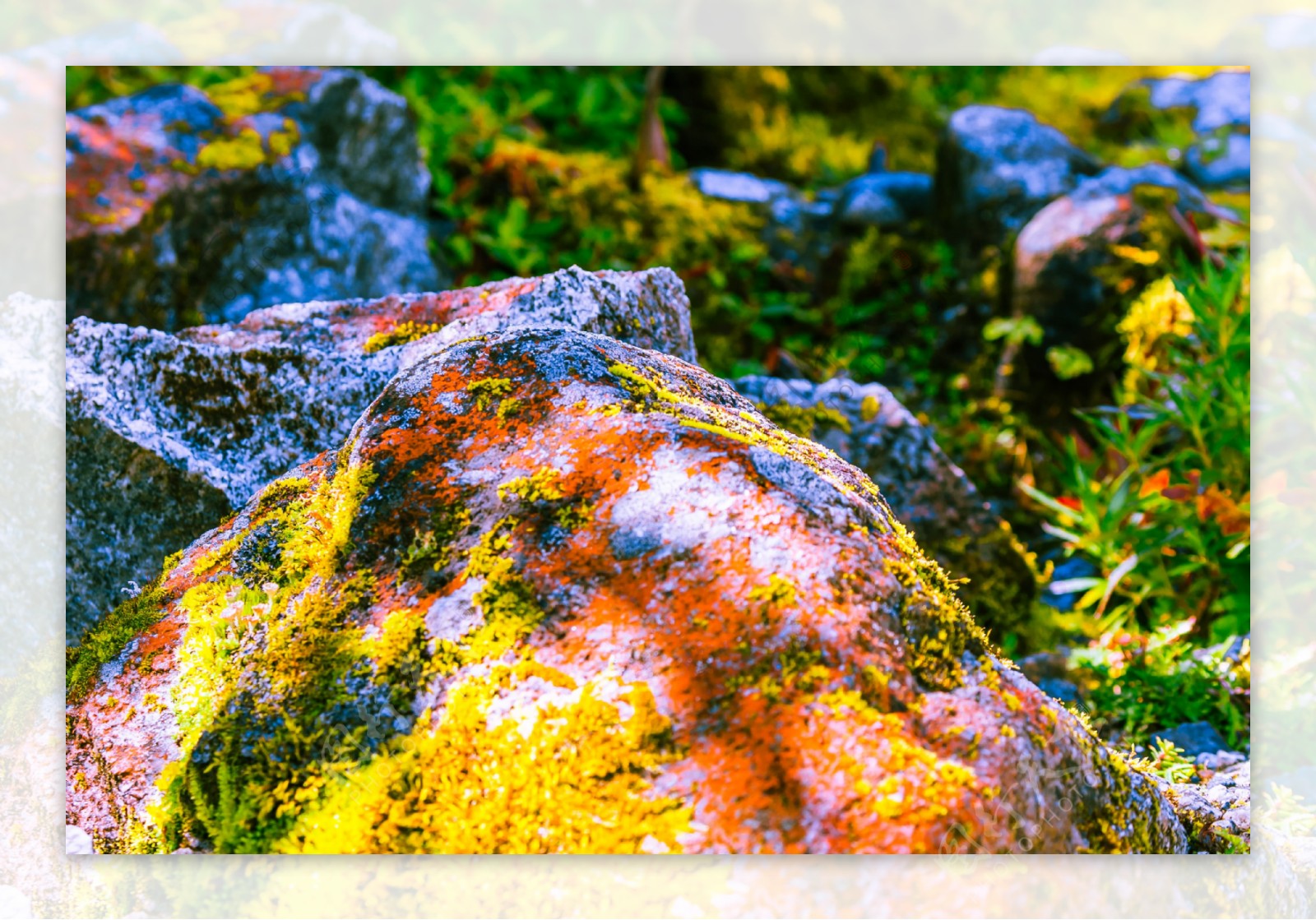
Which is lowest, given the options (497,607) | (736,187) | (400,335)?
(497,607)

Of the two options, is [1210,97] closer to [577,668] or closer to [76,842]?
[577,668]

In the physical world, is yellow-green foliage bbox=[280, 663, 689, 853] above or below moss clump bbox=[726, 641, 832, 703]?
below

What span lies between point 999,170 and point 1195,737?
2.97 m

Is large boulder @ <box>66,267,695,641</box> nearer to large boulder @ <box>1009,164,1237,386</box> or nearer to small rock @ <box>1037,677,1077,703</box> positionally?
small rock @ <box>1037,677,1077,703</box>

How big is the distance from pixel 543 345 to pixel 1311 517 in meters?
2.43

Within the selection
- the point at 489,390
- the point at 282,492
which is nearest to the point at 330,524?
the point at 282,492

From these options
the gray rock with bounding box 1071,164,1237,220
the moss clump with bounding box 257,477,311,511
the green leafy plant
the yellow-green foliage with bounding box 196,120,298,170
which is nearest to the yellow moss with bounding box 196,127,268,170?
the yellow-green foliage with bounding box 196,120,298,170

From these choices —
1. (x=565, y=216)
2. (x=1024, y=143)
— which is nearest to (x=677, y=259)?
(x=565, y=216)

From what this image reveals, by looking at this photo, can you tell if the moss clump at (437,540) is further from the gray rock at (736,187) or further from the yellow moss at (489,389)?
→ the gray rock at (736,187)

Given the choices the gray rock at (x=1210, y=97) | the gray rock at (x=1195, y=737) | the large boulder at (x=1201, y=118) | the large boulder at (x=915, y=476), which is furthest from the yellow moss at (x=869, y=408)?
the gray rock at (x=1210, y=97)

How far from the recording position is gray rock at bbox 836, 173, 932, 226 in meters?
4.80

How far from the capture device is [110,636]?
2.16 meters

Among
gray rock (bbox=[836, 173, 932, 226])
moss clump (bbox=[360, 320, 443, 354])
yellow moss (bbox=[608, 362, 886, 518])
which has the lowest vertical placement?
yellow moss (bbox=[608, 362, 886, 518])

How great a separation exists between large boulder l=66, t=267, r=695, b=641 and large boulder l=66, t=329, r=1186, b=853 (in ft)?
1.13
